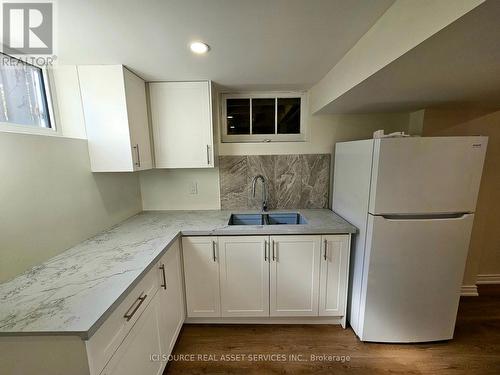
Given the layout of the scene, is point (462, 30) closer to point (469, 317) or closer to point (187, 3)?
point (187, 3)

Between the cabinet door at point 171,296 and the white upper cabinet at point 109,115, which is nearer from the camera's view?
the cabinet door at point 171,296

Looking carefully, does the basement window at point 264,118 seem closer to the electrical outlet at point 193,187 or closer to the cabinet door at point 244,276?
the electrical outlet at point 193,187

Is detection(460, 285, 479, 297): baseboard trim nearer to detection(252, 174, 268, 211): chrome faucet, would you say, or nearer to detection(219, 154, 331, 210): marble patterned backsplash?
detection(219, 154, 331, 210): marble patterned backsplash

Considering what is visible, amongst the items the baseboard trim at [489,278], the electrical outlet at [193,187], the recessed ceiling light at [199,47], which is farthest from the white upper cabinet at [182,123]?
the baseboard trim at [489,278]

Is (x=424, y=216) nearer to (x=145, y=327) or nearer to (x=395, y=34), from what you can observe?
(x=395, y=34)

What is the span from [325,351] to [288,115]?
2174 millimetres

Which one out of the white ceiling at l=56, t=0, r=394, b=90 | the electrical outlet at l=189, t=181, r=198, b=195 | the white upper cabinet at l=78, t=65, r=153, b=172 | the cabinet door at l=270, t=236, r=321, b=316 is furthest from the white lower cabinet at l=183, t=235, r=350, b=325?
the white ceiling at l=56, t=0, r=394, b=90

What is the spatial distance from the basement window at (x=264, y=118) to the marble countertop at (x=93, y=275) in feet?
3.18

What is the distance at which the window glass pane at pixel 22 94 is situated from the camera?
1.15 metres

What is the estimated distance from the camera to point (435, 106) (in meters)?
1.84

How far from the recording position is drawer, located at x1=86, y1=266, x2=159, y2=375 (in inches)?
29.8

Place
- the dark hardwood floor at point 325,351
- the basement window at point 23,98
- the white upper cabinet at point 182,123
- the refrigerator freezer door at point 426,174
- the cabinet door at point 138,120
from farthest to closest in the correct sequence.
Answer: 1. the white upper cabinet at point 182,123
2. the cabinet door at point 138,120
3. the dark hardwood floor at point 325,351
4. the refrigerator freezer door at point 426,174
5. the basement window at point 23,98

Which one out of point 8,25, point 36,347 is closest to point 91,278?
point 36,347

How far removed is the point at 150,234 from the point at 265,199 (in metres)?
1.17
